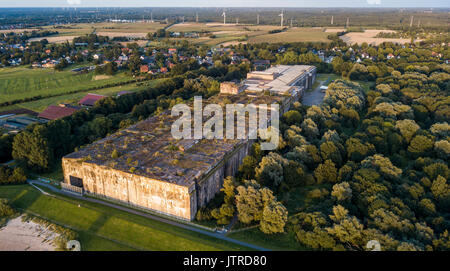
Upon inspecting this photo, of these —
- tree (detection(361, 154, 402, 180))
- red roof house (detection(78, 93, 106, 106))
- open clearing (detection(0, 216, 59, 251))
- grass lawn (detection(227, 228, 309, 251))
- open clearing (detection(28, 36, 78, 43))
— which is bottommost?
grass lawn (detection(227, 228, 309, 251))

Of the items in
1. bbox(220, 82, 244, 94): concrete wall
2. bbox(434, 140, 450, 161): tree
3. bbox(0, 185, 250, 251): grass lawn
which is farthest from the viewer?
bbox(220, 82, 244, 94): concrete wall

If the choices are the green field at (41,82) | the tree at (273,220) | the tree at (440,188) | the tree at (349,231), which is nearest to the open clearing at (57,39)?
the green field at (41,82)

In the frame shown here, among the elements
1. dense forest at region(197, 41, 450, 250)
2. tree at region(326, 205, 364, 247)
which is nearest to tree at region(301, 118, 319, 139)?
dense forest at region(197, 41, 450, 250)

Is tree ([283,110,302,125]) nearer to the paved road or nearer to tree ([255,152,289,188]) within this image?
tree ([255,152,289,188])

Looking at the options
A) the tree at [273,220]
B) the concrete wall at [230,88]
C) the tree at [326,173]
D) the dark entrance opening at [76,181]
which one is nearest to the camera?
the tree at [273,220]

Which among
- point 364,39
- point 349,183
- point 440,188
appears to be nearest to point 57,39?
point 364,39

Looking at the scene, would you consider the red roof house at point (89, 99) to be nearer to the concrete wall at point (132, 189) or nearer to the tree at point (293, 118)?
the concrete wall at point (132, 189)
